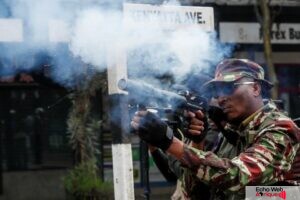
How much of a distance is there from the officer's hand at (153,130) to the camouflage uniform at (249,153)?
10cm

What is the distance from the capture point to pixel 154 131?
8.48 feet

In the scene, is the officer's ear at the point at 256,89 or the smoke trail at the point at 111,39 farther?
the smoke trail at the point at 111,39

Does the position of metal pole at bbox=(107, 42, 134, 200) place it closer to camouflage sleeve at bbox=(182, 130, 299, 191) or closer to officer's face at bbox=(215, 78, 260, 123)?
officer's face at bbox=(215, 78, 260, 123)

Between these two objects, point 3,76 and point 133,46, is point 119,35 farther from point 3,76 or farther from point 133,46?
point 3,76

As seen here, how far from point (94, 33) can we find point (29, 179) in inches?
319

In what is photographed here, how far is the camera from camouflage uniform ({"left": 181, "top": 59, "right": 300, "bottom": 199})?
265 centimetres

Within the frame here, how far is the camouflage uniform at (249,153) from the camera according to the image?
104 inches

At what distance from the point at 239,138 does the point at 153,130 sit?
2.46 ft

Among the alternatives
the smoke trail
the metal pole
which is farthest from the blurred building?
the metal pole

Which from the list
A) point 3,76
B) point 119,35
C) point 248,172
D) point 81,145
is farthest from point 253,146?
point 3,76

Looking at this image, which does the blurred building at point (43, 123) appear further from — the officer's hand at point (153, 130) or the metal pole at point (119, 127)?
the officer's hand at point (153, 130)

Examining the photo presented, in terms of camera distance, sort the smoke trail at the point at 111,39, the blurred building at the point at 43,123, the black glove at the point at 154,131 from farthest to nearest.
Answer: the blurred building at the point at 43,123
the smoke trail at the point at 111,39
the black glove at the point at 154,131

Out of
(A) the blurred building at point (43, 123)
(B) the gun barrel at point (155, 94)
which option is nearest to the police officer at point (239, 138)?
(B) the gun barrel at point (155, 94)

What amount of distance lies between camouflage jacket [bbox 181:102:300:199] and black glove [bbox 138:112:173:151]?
0.37ft
